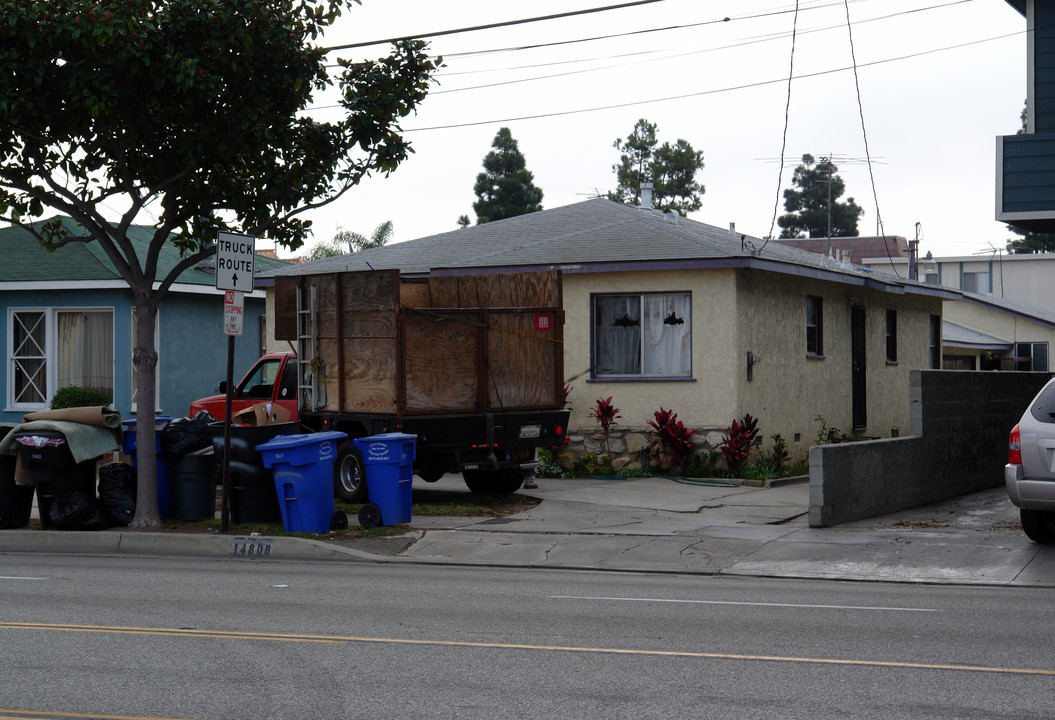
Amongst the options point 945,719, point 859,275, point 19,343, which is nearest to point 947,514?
point 859,275

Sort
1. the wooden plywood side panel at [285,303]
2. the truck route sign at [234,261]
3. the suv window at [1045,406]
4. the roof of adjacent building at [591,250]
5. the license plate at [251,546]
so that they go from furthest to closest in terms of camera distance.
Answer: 1. the roof of adjacent building at [591,250]
2. the wooden plywood side panel at [285,303]
3. the truck route sign at [234,261]
4. the license plate at [251,546]
5. the suv window at [1045,406]

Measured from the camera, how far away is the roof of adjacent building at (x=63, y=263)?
22.6m

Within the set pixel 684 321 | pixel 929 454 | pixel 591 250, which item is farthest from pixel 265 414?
pixel 929 454

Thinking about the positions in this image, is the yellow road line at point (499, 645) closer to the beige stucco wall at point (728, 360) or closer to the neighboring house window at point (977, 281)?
the beige stucco wall at point (728, 360)

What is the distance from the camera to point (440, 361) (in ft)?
49.3

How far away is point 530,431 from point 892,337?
13341 mm

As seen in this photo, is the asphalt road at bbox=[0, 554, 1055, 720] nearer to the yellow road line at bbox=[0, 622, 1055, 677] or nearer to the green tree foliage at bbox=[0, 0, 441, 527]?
the yellow road line at bbox=[0, 622, 1055, 677]

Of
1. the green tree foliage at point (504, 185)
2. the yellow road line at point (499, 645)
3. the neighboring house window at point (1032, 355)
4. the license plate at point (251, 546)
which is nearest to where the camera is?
the yellow road line at point (499, 645)

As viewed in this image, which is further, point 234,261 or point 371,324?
point 371,324

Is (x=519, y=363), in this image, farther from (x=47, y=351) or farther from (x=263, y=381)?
(x=47, y=351)

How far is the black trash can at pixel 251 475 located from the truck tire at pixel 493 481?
343cm

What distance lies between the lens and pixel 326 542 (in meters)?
12.5

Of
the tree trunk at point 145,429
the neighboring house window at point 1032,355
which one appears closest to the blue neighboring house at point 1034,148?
the tree trunk at point 145,429

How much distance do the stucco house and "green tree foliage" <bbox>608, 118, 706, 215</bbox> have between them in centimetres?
4627
